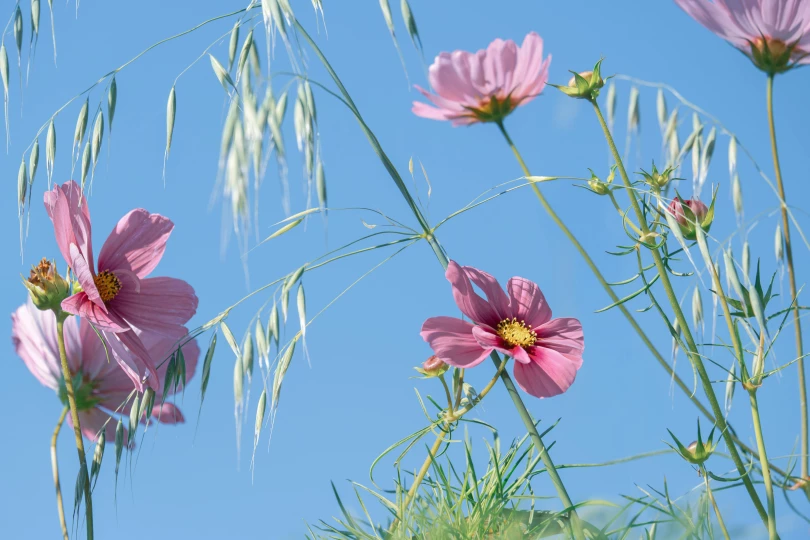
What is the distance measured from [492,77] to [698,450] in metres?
0.42

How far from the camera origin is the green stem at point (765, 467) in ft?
1.86

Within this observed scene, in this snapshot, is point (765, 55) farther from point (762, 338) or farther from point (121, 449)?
point (121, 449)

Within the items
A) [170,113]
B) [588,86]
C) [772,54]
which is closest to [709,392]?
[588,86]

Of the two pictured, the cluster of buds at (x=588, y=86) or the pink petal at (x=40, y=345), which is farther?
the pink petal at (x=40, y=345)

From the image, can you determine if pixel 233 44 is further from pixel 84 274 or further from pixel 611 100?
pixel 611 100

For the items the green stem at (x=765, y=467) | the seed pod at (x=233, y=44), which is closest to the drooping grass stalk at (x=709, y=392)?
the green stem at (x=765, y=467)

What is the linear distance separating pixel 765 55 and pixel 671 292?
0.33 meters

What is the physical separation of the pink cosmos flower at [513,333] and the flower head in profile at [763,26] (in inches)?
11.7

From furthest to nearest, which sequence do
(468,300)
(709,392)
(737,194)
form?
(737,194)
(468,300)
(709,392)

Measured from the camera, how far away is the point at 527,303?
0.76 metres

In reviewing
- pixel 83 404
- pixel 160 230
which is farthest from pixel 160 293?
pixel 83 404

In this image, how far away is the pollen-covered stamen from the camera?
75 centimetres

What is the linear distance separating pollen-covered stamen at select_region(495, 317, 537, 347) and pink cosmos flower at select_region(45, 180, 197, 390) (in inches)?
12.7

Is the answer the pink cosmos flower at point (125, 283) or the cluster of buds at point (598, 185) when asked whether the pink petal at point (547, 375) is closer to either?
the cluster of buds at point (598, 185)
